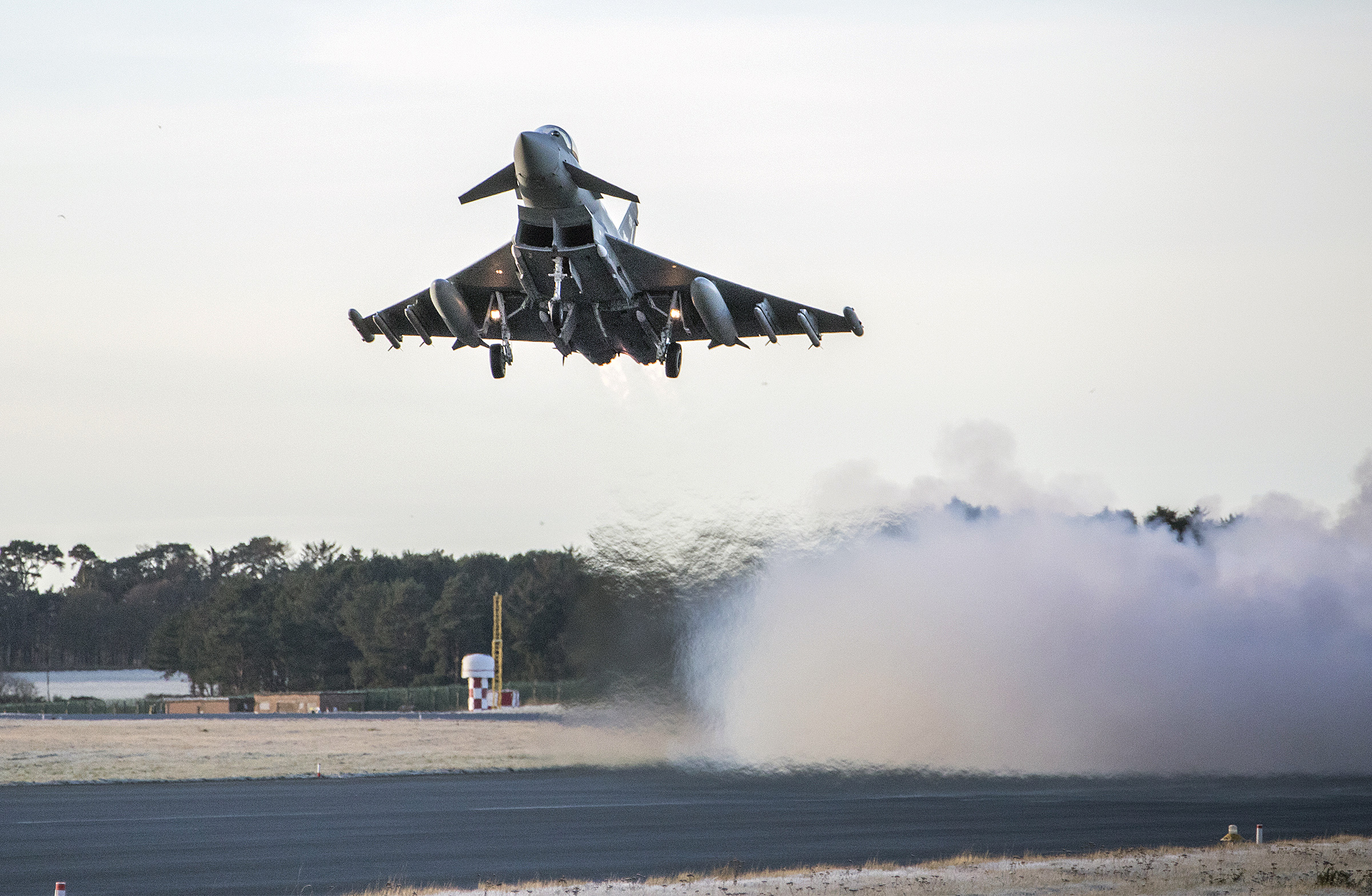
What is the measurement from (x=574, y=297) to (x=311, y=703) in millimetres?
68754

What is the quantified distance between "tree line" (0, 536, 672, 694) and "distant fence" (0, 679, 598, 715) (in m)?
1.30

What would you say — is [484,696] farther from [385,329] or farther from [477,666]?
[385,329]

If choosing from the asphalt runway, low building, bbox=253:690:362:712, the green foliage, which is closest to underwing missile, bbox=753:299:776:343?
the asphalt runway

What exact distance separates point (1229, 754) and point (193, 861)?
1267 inches

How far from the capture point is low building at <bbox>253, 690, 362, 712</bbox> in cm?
9138

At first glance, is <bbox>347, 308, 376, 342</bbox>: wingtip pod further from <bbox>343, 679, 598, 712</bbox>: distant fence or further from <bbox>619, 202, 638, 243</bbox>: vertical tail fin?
<bbox>343, 679, 598, 712</bbox>: distant fence

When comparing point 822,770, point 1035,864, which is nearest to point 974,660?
point 822,770

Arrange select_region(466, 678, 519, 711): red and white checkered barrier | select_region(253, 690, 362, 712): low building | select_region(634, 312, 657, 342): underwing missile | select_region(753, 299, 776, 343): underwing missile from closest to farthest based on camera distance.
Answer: select_region(634, 312, 657, 342): underwing missile, select_region(753, 299, 776, 343): underwing missile, select_region(466, 678, 519, 711): red and white checkered barrier, select_region(253, 690, 362, 712): low building

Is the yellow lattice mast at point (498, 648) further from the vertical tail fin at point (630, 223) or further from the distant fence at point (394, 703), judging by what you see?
the vertical tail fin at point (630, 223)

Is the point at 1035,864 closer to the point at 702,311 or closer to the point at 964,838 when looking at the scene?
the point at 964,838

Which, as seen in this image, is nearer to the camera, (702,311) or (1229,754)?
(702,311)

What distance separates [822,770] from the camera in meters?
42.2

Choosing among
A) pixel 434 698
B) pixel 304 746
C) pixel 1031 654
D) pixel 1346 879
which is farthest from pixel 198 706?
pixel 1346 879

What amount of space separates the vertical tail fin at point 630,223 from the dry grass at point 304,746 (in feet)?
54.5
